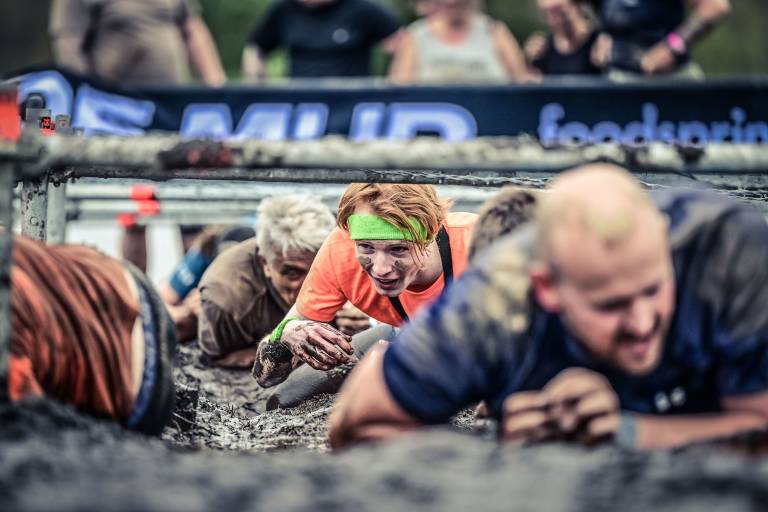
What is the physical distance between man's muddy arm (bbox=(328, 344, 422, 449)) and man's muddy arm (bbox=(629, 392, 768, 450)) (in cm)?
53

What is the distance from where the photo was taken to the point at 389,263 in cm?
421

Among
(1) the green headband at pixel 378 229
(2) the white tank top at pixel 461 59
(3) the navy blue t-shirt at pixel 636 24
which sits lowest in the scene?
(1) the green headband at pixel 378 229

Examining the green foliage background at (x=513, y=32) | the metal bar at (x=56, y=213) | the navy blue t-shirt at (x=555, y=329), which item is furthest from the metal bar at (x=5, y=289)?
the green foliage background at (x=513, y=32)

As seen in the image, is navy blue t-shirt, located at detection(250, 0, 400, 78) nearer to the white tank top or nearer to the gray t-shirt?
the white tank top

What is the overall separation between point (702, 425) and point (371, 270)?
1749mm

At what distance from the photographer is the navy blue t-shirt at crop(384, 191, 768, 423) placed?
2664mm

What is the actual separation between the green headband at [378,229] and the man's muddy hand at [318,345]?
1.32 ft

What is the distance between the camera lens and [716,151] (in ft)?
9.57

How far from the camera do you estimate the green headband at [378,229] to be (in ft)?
13.6

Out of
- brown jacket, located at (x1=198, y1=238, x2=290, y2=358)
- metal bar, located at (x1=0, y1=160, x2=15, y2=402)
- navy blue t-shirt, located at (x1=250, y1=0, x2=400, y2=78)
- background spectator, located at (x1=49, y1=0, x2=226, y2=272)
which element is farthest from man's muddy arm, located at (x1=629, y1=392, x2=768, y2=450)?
background spectator, located at (x1=49, y1=0, x2=226, y2=272)

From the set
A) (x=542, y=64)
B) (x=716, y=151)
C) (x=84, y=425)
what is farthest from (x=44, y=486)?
(x=542, y=64)

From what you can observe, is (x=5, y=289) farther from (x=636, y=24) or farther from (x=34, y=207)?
(x=636, y=24)

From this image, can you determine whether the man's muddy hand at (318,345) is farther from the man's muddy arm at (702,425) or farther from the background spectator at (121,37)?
the background spectator at (121,37)

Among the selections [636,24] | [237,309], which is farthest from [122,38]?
[636,24]
